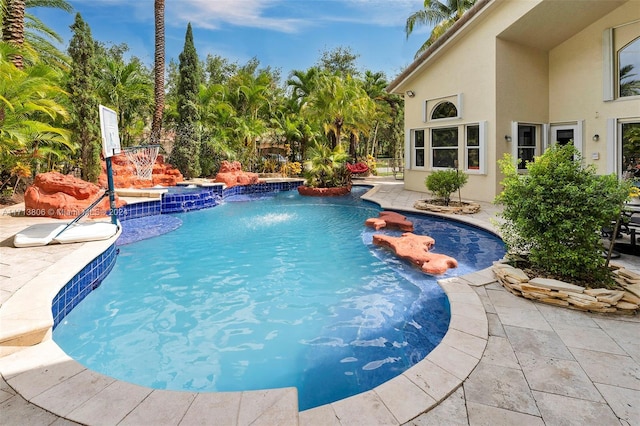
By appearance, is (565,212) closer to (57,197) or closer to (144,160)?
(57,197)

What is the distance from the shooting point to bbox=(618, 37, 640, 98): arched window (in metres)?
10.8

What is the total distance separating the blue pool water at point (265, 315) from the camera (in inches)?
139

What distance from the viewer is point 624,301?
402cm

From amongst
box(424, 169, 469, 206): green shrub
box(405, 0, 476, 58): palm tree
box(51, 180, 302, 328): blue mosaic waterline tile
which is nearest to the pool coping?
box(51, 180, 302, 328): blue mosaic waterline tile

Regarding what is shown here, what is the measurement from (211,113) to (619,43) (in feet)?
61.9

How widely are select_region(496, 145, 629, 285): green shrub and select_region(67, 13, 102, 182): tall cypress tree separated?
1348 centimetres

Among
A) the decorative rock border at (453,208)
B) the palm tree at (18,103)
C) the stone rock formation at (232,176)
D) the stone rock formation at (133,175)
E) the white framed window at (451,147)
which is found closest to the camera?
the palm tree at (18,103)

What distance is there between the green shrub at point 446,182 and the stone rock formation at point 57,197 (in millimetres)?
9545

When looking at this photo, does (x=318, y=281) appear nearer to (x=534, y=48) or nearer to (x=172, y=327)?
(x=172, y=327)

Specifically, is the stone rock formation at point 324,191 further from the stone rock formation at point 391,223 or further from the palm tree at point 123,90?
the palm tree at point 123,90

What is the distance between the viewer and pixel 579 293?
4078 millimetres

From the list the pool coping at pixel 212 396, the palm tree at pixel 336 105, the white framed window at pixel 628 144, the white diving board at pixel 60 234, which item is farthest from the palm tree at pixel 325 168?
the pool coping at pixel 212 396

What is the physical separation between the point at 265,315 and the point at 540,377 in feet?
10.0

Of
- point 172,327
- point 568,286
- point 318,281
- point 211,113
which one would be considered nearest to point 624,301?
point 568,286
